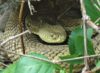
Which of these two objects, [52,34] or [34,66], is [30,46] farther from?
[34,66]

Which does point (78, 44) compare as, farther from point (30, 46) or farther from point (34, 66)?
point (30, 46)

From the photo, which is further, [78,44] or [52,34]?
[52,34]

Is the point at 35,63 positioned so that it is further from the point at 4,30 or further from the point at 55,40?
the point at 4,30

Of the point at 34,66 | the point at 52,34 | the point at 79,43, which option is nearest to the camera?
the point at 34,66

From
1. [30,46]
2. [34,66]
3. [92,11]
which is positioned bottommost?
[30,46]

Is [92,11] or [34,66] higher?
[92,11]

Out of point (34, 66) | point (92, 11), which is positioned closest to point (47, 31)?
point (92, 11)

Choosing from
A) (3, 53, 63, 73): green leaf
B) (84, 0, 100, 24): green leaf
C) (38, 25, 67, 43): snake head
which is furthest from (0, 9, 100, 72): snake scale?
(3, 53, 63, 73): green leaf

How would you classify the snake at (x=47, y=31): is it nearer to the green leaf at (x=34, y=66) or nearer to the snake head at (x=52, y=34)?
the snake head at (x=52, y=34)

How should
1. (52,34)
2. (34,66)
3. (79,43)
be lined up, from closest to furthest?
(34,66) < (79,43) < (52,34)

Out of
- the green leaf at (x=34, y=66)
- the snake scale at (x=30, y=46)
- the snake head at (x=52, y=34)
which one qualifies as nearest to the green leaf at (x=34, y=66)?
the green leaf at (x=34, y=66)
